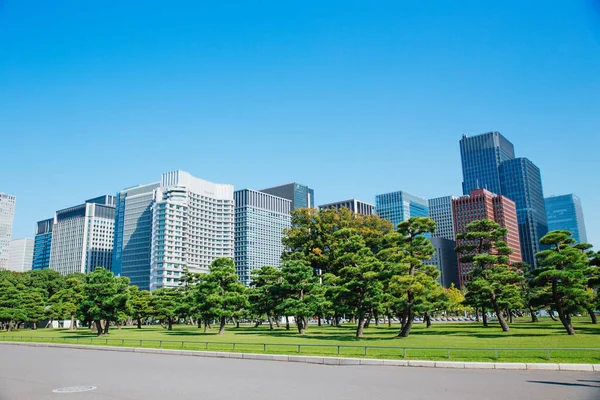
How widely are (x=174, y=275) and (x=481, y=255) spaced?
133956mm

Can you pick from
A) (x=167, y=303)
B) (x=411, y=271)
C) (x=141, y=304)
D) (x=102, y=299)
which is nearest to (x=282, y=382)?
(x=411, y=271)

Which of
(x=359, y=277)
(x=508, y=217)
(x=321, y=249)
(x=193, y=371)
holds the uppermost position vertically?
(x=508, y=217)

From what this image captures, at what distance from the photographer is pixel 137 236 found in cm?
18150

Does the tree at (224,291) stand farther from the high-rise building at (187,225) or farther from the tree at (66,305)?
the high-rise building at (187,225)

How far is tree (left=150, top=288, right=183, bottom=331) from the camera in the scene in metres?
66.2

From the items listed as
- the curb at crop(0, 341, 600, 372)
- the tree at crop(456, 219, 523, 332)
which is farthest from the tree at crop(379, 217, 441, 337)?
the curb at crop(0, 341, 600, 372)

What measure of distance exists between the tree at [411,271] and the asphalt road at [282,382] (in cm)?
1838

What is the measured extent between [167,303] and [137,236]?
401 ft

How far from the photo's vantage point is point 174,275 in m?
161

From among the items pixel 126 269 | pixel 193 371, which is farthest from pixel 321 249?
pixel 126 269

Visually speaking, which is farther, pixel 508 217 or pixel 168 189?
pixel 508 217

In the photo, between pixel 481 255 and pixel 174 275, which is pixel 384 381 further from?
pixel 174 275

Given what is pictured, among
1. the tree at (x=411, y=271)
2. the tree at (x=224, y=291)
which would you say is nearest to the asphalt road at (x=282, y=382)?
the tree at (x=411, y=271)

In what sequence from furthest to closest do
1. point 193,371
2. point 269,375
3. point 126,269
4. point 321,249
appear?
point 126,269
point 321,249
point 193,371
point 269,375
